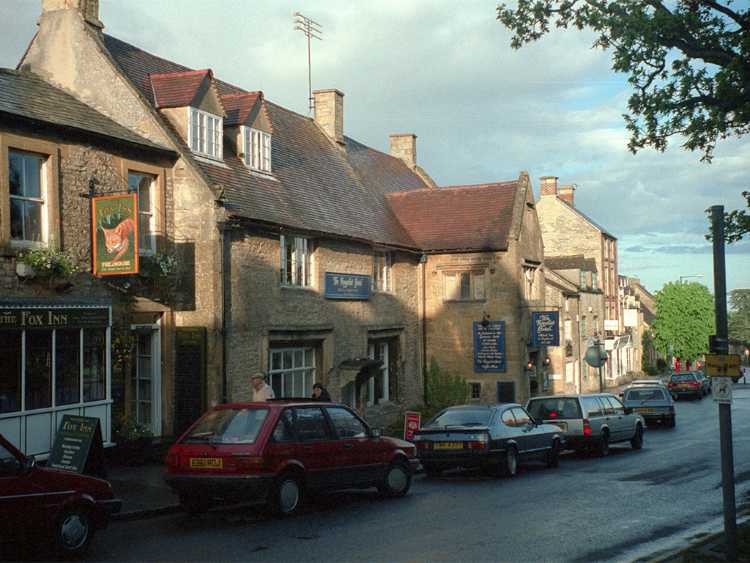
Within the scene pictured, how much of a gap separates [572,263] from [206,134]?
3944 cm

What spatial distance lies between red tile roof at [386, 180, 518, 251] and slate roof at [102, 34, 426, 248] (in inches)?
28.5

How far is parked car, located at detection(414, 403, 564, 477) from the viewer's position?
A: 1727 centimetres

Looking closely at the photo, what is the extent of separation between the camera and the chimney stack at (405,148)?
132 ft

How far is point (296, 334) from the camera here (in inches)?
902

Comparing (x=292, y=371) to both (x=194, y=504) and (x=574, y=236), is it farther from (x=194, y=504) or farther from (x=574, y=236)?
(x=574, y=236)

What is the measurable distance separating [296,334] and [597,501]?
34.9 ft

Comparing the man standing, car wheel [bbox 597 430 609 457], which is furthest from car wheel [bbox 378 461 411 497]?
car wheel [bbox 597 430 609 457]

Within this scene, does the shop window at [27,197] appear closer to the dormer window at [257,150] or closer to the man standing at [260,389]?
the man standing at [260,389]

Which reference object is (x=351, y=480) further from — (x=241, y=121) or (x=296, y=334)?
(x=241, y=121)

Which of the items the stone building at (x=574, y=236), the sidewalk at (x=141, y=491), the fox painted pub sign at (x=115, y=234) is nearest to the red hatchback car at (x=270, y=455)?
the sidewalk at (x=141, y=491)

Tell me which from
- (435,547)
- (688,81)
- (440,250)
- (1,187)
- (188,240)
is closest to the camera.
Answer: (435,547)

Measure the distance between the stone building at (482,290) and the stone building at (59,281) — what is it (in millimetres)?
14174

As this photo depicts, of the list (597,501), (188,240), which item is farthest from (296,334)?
(597,501)

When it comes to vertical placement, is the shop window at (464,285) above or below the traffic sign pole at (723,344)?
above
